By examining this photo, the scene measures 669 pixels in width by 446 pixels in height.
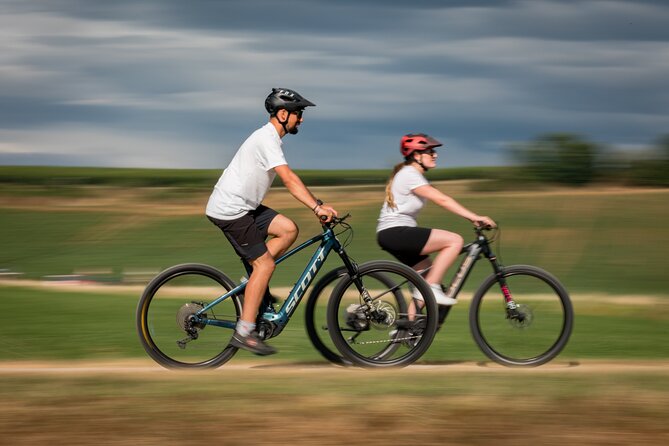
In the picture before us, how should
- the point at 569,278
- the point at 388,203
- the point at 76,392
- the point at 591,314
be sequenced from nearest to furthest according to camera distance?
1. the point at 76,392
2. the point at 388,203
3. the point at 591,314
4. the point at 569,278

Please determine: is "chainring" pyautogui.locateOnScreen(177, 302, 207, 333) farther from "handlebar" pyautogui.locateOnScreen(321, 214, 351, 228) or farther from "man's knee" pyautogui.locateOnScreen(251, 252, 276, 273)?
"handlebar" pyautogui.locateOnScreen(321, 214, 351, 228)

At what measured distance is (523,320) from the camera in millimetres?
8242

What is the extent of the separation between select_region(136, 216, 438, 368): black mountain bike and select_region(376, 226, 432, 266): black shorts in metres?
0.30

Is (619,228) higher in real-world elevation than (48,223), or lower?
higher

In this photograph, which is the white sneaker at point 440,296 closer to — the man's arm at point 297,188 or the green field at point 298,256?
the green field at point 298,256

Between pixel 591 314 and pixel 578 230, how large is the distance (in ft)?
97.3

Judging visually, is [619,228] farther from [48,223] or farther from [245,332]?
[245,332]

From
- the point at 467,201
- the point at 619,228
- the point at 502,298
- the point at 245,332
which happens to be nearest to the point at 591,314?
the point at 502,298

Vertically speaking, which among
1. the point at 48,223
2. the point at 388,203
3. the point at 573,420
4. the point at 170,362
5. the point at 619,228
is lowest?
the point at 48,223

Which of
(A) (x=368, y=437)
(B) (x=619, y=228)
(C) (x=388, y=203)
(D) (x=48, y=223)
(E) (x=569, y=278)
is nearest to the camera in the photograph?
(A) (x=368, y=437)

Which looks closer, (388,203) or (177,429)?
(177,429)

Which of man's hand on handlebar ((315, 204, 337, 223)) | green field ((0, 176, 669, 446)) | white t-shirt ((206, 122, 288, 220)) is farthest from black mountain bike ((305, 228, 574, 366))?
white t-shirt ((206, 122, 288, 220))

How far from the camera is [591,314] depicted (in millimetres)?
16000

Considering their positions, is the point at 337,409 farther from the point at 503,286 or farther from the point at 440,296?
the point at 503,286
